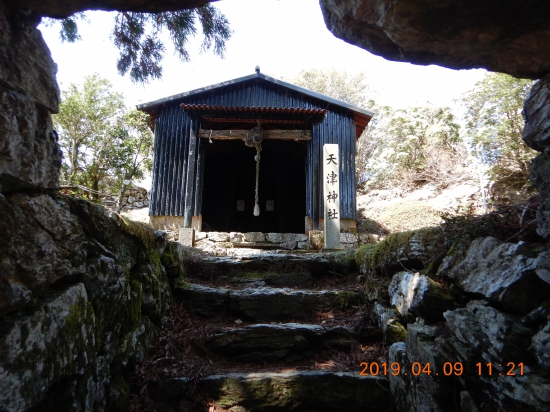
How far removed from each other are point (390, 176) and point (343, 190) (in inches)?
294

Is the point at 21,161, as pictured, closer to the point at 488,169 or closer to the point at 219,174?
the point at 488,169

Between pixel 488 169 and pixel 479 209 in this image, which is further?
pixel 479 209

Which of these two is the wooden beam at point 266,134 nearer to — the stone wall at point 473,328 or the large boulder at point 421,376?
the stone wall at point 473,328

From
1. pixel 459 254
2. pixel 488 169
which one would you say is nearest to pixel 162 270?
pixel 459 254

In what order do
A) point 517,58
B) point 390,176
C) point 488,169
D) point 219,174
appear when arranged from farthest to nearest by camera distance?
point 390,176 → point 219,174 → point 488,169 → point 517,58

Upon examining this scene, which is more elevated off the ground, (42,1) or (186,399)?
(42,1)

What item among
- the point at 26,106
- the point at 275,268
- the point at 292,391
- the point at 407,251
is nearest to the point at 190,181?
the point at 275,268

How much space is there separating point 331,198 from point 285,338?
14.6ft

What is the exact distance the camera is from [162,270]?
3857 mm

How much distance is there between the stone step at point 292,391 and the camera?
2797mm

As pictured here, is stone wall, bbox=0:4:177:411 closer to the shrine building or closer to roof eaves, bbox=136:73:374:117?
the shrine building

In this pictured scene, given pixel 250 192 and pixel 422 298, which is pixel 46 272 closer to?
pixel 422 298

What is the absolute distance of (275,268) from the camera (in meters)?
5.28
